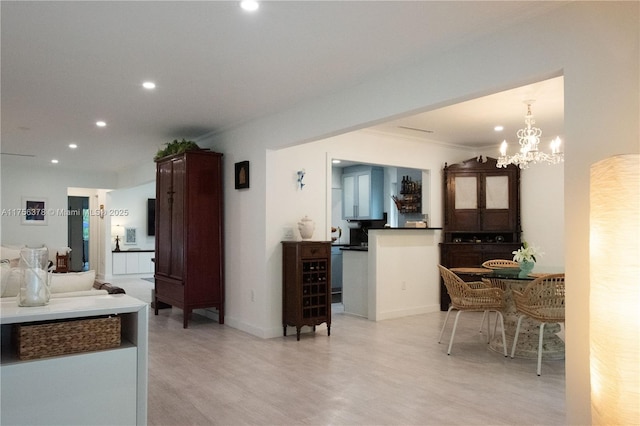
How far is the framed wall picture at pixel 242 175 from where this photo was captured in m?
5.42

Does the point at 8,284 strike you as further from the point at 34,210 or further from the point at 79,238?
the point at 79,238

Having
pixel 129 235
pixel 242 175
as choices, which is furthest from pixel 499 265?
pixel 129 235

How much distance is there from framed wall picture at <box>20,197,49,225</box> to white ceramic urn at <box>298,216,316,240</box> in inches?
285

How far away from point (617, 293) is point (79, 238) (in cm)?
1361

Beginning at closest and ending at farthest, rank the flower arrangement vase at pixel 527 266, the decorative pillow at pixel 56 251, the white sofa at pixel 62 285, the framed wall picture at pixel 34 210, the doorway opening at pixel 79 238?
the white sofa at pixel 62 285 → the flower arrangement vase at pixel 527 266 → the decorative pillow at pixel 56 251 → the framed wall picture at pixel 34 210 → the doorway opening at pixel 79 238

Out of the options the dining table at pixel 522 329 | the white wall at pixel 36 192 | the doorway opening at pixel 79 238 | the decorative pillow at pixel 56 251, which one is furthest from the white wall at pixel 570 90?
the doorway opening at pixel 79 238

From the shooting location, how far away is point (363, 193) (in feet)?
31.1

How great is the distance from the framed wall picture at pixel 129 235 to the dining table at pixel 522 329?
9803 millimetres

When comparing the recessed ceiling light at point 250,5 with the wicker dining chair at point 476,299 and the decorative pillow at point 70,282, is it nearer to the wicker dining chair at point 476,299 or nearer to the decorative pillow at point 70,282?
the decorative pillow at point 70,282

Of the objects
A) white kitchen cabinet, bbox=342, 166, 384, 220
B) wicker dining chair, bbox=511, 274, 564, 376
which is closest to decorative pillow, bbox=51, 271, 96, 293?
wicker dining chair, bbox=511, 274, 564, 376

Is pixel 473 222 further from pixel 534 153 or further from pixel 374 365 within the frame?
pixel 374 365

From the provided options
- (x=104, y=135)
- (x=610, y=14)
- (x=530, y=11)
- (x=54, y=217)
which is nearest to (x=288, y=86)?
(x=530, y=11)

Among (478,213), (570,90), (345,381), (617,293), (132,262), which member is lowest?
(345,381)

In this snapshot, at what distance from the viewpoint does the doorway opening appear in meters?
12.7
